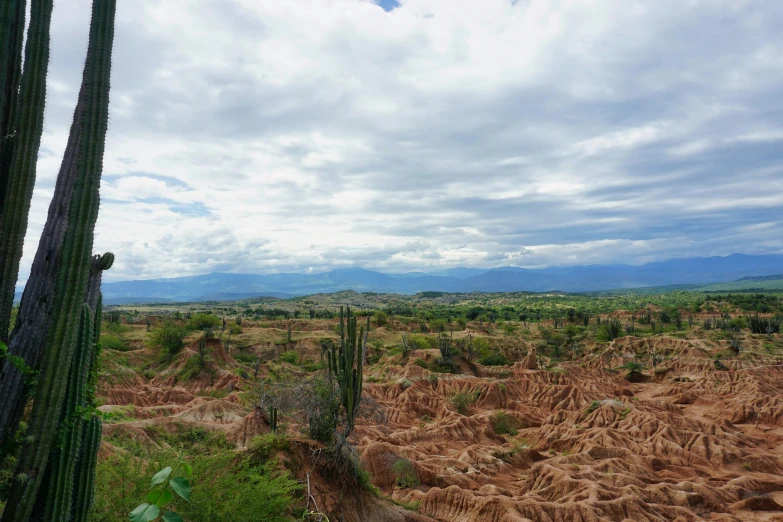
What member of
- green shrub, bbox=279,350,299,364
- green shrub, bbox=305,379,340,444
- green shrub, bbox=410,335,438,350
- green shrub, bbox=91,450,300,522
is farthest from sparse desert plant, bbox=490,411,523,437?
green shrub, bbox=91,450,300,522

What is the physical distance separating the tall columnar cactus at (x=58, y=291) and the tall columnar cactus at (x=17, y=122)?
265 millimetres

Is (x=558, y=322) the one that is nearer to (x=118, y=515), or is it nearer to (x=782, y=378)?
(x=782, y=378)

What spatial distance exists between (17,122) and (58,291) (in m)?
2.84

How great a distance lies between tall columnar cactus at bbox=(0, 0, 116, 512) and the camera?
6.68 metres

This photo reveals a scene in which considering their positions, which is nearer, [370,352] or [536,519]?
[536,519]

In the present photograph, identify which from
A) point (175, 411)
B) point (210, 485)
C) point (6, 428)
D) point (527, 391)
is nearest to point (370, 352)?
point (527, 391)

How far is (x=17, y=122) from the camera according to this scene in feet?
23.7

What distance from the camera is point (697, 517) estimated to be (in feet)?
74.1

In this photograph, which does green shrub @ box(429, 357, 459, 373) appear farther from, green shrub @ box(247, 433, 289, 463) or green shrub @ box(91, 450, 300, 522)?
green shrub @ box(91, 450, 300, 522)

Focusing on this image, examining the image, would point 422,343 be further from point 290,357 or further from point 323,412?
point 323,412

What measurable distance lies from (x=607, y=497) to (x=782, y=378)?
41.6 m

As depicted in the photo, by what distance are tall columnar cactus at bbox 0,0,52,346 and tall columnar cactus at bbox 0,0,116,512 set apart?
26 cm

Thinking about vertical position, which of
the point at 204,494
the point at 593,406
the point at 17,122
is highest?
the point at 17,122

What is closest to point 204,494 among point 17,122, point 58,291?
point 58,291
